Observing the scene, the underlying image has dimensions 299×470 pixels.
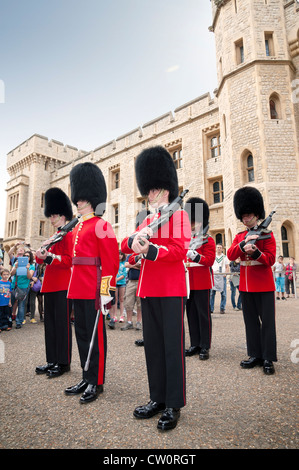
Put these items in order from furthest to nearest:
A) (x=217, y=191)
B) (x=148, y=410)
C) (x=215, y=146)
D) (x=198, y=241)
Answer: (x=215, y=146), (x=217, y=191), (x=198, y=241), (x=148, y=410)

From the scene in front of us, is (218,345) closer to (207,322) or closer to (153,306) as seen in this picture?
(207,322)

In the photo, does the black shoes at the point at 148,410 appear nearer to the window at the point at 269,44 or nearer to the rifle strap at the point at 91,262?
the rifle strap at the point at 91,262

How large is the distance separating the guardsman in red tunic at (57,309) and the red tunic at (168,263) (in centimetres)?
130

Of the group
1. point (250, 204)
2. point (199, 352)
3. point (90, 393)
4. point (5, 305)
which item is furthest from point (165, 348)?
point (5, 305)

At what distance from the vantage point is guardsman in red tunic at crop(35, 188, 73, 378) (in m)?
3.04

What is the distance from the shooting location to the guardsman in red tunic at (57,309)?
3.04 meters

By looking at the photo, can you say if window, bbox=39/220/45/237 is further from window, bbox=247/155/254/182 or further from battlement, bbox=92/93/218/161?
window, bbox=247/155/254/182

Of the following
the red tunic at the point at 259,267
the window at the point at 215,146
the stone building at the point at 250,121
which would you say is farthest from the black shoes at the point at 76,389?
the window at the point at 215,146

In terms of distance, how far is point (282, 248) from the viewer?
11.4 meters

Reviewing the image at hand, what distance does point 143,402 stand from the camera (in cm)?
232

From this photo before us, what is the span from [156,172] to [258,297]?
1.90 m

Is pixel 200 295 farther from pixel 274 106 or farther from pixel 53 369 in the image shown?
pixel 274 106
